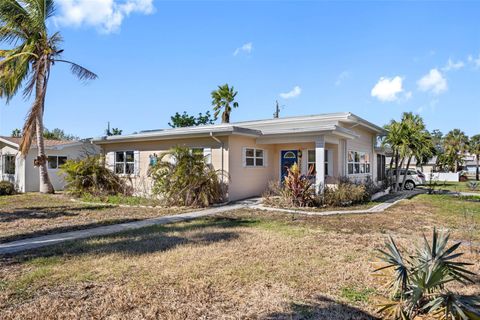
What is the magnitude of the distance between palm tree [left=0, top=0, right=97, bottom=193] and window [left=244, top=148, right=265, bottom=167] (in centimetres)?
1063

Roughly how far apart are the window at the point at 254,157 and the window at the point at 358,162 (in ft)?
15.0

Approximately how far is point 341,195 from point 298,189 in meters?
1.93

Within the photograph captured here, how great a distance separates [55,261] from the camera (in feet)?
19.0

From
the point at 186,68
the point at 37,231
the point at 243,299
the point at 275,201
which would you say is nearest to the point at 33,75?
the point at 186,68

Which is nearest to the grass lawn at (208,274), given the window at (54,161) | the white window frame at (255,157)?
the white window frame at (255,157)

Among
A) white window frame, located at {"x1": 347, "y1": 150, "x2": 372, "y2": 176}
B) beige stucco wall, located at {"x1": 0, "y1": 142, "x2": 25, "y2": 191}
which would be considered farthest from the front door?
beige stucco wall, located at {"x1": 0, "y1": 142, "x2": 25, "y2": 191}

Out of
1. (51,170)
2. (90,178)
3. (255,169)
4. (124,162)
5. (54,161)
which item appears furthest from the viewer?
(54,161)

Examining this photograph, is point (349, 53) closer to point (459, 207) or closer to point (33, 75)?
point (459, 207)

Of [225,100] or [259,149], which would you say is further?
[225,100]

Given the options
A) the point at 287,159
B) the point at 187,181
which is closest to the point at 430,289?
the point at 187,181

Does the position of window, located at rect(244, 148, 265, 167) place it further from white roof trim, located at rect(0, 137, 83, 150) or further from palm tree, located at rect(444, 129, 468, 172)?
palm tree, located at rect(444, 129, 468, 172)

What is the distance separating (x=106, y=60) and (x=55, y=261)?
12.3 meters

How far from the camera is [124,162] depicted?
1742cm

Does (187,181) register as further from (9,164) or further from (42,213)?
(9,164)
